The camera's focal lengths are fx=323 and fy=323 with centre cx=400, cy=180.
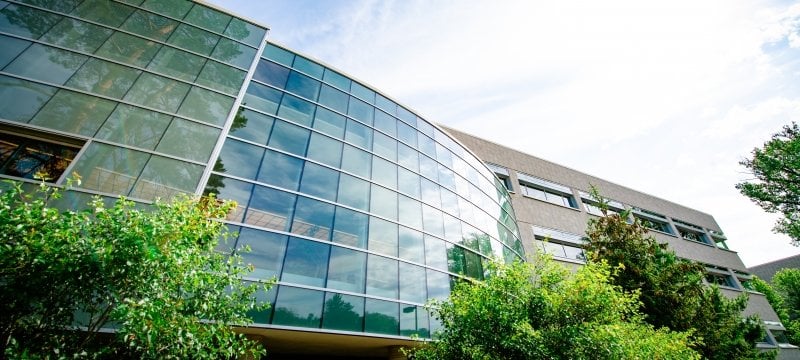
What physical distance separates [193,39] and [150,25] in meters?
1.57

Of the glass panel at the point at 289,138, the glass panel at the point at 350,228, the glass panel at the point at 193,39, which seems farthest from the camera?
the glass panel at the point at 193,39

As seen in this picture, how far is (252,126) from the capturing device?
1173cm

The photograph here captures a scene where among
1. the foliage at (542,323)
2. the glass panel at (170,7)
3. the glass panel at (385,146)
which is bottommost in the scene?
the foliage at (542,323)

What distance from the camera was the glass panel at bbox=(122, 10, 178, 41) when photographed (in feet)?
41.3

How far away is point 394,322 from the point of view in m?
10.8

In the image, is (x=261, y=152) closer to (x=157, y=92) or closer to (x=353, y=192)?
(x=353, y=192)

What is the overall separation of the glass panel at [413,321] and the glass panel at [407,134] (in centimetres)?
826

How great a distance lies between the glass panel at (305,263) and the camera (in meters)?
9.52

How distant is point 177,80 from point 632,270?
64.0 ft

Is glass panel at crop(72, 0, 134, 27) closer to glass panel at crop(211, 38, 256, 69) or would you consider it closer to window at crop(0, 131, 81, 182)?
glass panel at crop(211, 38, 256, 69)

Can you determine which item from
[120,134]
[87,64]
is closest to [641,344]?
[120,134]

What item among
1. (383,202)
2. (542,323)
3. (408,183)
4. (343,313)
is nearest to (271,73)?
(383,202)

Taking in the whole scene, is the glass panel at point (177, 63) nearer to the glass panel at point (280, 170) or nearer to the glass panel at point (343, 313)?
the glass panel at point (280, 170)

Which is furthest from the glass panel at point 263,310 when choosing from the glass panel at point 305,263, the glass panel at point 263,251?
the glass panel at point 305,263
